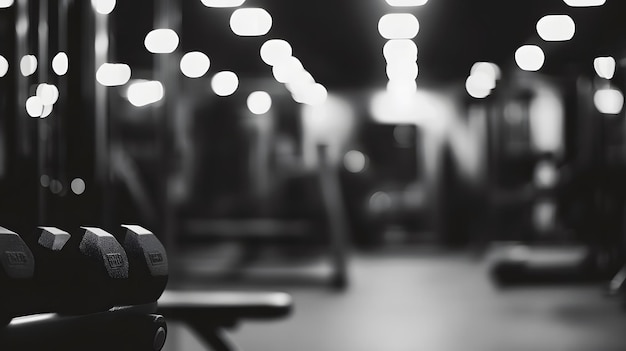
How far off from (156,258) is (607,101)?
17.8 feet

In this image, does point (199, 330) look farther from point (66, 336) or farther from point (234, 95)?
point (234, 95)

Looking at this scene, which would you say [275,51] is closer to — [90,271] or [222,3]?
[222,3]

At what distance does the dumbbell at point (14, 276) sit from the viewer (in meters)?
0.61

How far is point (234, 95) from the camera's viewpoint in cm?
1001

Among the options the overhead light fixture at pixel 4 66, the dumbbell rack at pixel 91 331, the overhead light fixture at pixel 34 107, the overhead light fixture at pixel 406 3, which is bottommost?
the dumbbell rack at pixel 91 331

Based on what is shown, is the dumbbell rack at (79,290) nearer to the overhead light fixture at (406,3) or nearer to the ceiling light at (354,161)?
the overhead light fixture at (406,3)

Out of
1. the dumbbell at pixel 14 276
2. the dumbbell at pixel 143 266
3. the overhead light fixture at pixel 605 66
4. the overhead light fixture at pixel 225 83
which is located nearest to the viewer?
the dumbbell at pixel 14 276

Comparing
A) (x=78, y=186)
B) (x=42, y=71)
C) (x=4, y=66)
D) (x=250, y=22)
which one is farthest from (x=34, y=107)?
(x=250, y=22)

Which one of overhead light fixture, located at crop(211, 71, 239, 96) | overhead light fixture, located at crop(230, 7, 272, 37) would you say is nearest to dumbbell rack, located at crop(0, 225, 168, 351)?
overhead light fixture, located at crop(230, 7, 272, 37)

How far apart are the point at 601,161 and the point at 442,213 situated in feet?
15.0

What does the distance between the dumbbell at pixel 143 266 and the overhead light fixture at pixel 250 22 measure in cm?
649

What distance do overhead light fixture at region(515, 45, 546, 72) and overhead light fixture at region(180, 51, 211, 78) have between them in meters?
4.12

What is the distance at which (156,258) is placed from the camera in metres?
0.77

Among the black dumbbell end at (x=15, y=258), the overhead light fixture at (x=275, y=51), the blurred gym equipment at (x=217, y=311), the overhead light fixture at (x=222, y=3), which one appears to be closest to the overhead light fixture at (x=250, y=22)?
the overhead light fixture at (x=222, y=3)
